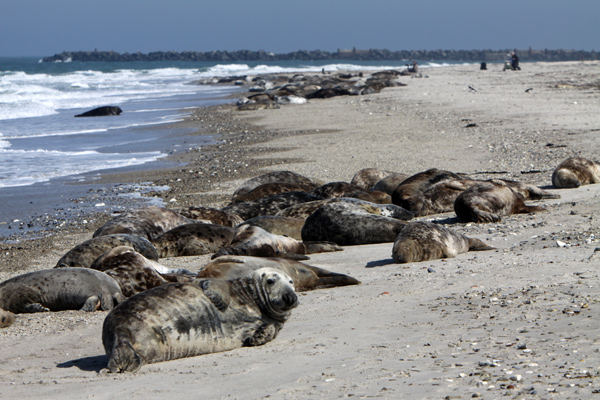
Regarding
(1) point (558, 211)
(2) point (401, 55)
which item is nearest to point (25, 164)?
(1) point (558, 211)

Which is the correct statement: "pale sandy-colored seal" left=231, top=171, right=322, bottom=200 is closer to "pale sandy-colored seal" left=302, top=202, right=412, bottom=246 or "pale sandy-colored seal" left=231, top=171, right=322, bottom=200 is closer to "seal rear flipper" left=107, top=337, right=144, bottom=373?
"pale sandy-colored seal" left=302, top=202, right=412, bottom=246

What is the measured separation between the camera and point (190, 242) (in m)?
7.02

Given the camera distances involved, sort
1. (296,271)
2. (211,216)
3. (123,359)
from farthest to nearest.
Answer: (211,216) < (296,271) < (123,359)

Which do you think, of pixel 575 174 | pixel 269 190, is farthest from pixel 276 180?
pixel 575 174

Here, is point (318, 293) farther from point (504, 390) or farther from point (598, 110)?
point (598, 110)

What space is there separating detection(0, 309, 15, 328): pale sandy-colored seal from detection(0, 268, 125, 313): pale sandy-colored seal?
27 centimetres

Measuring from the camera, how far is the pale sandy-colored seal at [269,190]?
917 cm

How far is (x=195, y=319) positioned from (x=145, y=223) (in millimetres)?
3888

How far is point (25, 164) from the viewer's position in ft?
44.9

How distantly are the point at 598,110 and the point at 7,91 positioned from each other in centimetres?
3212

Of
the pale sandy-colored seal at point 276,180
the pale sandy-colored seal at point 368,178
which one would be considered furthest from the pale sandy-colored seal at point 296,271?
the pale sandy-colored seal at point 368,178

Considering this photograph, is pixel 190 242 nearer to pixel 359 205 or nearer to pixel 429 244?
pixel 359 205

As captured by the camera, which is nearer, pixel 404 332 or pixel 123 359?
pixel 123 359

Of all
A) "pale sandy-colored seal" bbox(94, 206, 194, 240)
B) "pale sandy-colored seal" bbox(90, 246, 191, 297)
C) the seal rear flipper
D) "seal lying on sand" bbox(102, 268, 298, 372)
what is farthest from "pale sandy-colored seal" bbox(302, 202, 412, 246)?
the seal rear flipper
